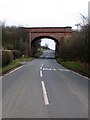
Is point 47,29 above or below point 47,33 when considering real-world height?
above

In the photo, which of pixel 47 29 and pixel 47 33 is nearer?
pixel 47 33

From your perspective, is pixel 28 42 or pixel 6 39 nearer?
pixel 6 39

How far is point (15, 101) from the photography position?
1177 centimetres

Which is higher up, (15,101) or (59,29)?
(59,29)

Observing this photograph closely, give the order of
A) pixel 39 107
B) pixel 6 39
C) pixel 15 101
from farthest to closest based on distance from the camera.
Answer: pixel 6 39 < pixel 15 101 < pixel 39 107

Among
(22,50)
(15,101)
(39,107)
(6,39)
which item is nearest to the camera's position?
(39,107)

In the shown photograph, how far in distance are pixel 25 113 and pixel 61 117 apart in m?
1.12

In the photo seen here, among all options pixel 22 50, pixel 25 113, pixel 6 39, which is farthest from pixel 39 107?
pixel 22 50

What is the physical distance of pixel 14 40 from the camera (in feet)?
283

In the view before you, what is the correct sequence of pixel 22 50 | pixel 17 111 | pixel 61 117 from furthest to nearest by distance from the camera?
pixel 22 50, pixel 17 111, pixel 61 117

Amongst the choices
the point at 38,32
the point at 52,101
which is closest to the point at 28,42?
the point at 38,32

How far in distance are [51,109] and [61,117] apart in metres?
1.30

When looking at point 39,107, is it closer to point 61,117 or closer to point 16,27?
point 61,117

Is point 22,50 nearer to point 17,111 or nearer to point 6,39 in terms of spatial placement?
point 6,39
